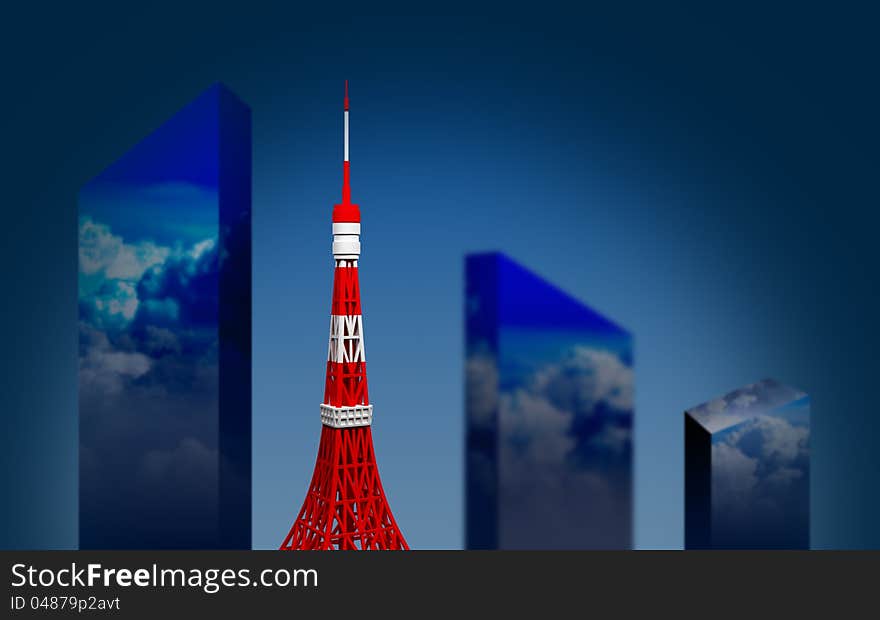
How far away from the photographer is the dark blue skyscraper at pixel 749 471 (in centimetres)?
837

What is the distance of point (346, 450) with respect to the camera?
9.90 metres

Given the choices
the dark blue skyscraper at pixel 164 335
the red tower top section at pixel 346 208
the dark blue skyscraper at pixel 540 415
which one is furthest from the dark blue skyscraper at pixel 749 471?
the dark blue skyscraper at pixel 164 335

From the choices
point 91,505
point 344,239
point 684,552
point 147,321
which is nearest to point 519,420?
point 684,552

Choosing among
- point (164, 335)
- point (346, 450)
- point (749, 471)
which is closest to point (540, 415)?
point (749, 471)

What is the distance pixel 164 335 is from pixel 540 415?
13.0 ft

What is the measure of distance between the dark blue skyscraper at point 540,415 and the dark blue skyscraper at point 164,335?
2.67 metres

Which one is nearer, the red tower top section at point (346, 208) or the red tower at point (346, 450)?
the red tower top section at point (346, 208)

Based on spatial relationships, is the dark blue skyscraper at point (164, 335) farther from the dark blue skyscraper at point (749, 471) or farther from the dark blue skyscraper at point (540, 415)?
the dark blue skyscraper at point (749, 471)

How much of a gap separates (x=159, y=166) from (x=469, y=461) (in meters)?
4.32

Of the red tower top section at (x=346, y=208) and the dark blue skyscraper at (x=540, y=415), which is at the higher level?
the red tower top section at (x=346, y=208)

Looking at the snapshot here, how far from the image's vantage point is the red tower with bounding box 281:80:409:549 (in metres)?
9.58

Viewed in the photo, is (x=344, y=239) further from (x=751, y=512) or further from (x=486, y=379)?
(x=751, y=512)

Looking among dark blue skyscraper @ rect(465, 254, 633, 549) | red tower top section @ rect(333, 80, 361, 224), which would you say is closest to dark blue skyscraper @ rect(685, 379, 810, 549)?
dark blue skyscraper @ rect(465, 254, 633, 549)

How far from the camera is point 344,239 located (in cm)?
938
